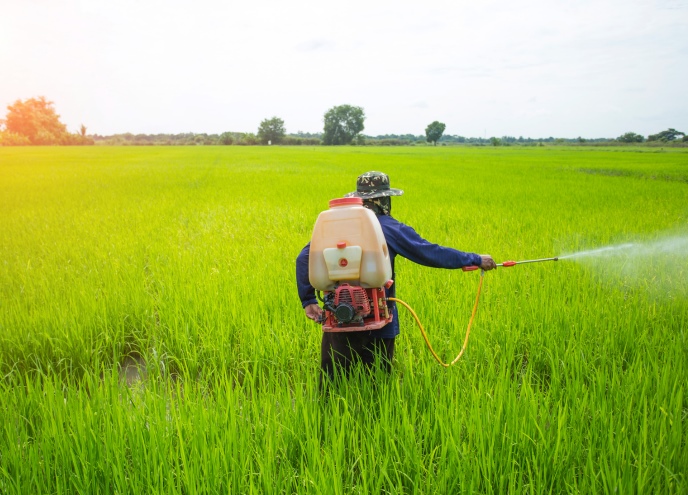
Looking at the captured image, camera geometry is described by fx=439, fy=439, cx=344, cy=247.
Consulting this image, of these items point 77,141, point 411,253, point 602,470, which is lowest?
point 602,470

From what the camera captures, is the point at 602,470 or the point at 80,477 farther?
the point at 80,477

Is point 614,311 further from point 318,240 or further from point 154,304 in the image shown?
point 154,304

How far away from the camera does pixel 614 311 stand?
112 inches

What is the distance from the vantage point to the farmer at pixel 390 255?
1854 mm

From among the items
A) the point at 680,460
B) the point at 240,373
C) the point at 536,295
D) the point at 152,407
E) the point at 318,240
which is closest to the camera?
the point at 680,460

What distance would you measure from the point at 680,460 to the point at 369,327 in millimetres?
1148

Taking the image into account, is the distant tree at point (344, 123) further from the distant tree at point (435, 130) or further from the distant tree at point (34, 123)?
the distant tree at point (34, 123)

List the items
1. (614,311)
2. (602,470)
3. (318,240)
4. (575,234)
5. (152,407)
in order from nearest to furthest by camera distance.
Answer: (602,470) < (318,240) < (152,407) < (614,311) < (575,234)

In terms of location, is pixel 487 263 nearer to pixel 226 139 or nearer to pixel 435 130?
pixel 226 139

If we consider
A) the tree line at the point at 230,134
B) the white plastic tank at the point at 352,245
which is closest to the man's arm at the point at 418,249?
the white plastic tank at the point at 352,245

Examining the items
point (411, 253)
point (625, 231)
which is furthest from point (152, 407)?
point (625, 231)

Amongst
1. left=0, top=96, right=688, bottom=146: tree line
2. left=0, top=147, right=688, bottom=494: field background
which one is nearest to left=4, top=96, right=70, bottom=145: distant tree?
left=0, top=96, right=688, bottom=146: tree line

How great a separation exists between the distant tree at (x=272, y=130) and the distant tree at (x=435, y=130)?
107ft

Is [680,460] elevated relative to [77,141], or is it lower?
lower
